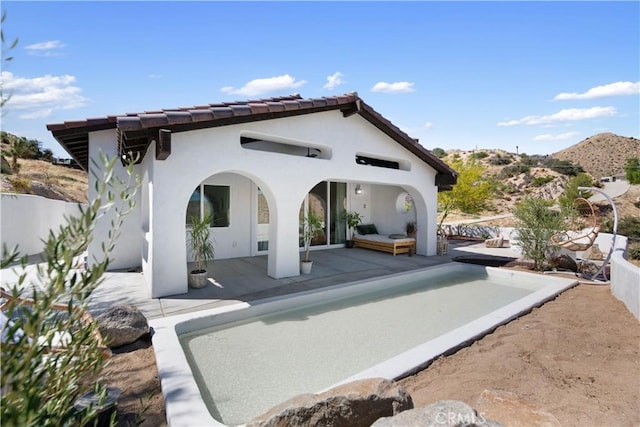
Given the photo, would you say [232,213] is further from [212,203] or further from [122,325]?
[122,325]

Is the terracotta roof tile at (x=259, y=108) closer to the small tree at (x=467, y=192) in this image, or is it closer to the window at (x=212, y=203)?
the window at (x=212, y=203)

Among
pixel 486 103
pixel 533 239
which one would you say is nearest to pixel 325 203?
pixel 533 239

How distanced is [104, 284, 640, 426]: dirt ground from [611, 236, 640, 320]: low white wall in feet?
1.86

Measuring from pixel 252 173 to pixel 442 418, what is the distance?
8233mm

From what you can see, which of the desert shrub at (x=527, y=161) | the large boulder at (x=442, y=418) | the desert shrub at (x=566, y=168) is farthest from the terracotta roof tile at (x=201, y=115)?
the desert shrub at (x=527, y=161)

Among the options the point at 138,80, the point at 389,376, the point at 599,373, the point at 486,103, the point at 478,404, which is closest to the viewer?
the point at 478,404

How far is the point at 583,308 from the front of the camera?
333 inches

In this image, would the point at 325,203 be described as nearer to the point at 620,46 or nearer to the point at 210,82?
the point at 210,82

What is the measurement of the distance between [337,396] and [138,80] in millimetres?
13102

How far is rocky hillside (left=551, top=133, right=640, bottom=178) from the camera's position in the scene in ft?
190

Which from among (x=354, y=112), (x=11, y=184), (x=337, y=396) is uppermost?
(x=354, y=112)

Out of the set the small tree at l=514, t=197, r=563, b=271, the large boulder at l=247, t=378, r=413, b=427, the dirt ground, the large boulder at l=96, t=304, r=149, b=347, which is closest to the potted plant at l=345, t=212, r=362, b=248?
the small tree at l=514, t=197, r=563, b=271

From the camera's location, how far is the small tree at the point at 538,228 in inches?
480

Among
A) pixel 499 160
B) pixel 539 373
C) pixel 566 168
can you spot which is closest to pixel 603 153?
pixel 566 168
